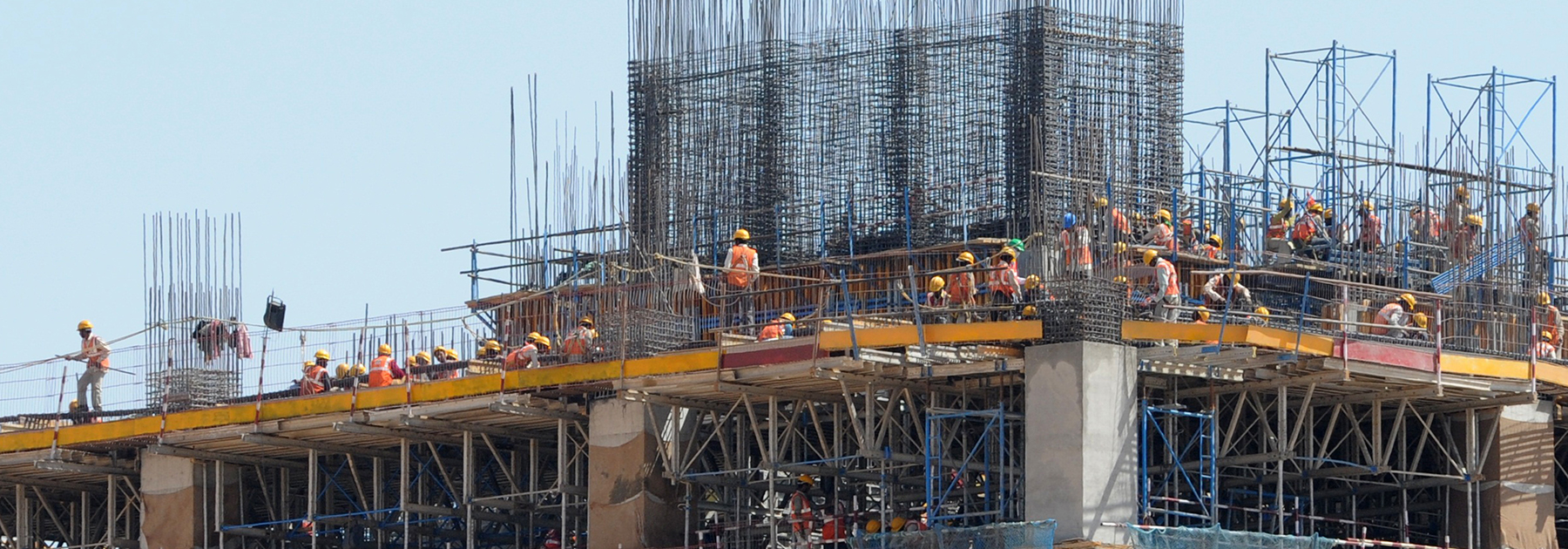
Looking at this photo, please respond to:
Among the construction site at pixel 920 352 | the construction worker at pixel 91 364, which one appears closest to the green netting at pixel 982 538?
the construction site at pixel 920 352

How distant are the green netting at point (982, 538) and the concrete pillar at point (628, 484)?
5654 millimetres

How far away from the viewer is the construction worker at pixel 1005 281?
190ft

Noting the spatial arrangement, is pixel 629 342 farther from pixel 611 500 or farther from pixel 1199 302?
pixel 1199 302

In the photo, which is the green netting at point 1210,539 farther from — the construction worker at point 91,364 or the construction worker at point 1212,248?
the construction worker at point 91,364

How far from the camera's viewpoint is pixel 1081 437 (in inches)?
2212

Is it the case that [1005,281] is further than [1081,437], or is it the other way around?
[1005,281]

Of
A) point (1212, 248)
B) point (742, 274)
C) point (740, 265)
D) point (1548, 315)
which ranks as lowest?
point (1548, 315)

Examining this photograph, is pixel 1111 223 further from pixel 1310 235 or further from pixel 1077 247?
pixel 1310 235

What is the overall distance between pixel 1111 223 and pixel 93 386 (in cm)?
2479

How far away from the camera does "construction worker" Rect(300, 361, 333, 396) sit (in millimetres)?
68375

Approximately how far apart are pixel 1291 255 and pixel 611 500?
14.0 m

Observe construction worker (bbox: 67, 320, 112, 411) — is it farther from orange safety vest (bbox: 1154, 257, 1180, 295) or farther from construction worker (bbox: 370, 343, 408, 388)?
orange safety vest (bbox: 1154, 257, 1180, 295)

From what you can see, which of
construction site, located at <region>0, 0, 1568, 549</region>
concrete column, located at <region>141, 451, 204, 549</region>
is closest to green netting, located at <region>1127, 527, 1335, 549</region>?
construction site, located at <region>0, 0, 1568, 549</region>

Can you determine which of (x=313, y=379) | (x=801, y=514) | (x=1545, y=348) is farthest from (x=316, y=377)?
(x=1545, y=348)
